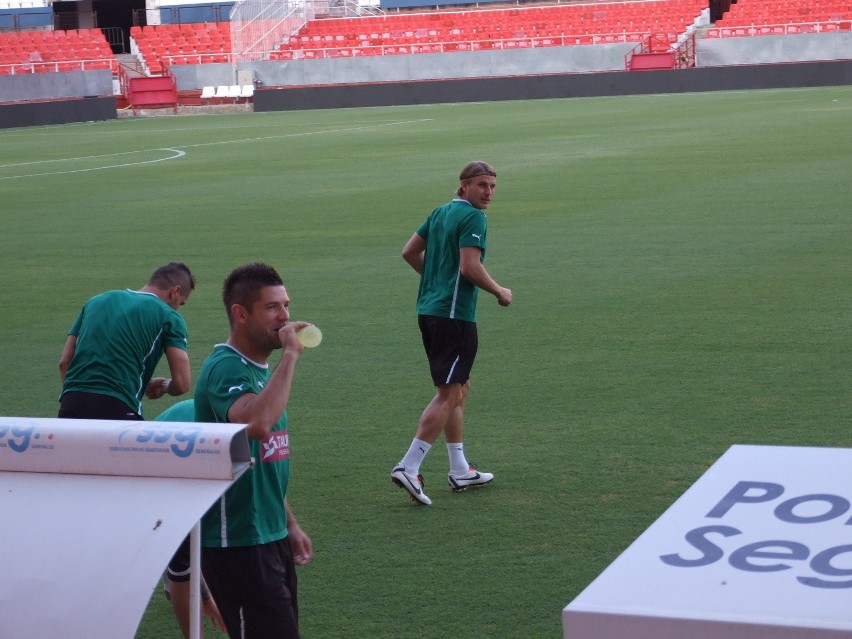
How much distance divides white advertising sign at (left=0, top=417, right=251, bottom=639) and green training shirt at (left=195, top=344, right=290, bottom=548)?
1081 mm

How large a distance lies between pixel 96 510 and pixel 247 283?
57.0 inches

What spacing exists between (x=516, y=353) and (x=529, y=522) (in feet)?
12.2

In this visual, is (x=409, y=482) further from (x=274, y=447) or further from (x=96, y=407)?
(x=274, y=447)

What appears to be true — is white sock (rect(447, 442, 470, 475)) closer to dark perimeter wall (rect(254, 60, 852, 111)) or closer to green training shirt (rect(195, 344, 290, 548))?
green training shirt (rect(195, 344, 290, 548))

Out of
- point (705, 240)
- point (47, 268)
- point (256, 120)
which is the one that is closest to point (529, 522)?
point (705, 240)

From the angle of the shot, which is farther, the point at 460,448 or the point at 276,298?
the point at 460,448

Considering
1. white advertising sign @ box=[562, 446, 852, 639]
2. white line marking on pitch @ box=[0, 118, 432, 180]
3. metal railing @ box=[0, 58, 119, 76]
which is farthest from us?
metal railing @ box=[0, 58, 119, 76]

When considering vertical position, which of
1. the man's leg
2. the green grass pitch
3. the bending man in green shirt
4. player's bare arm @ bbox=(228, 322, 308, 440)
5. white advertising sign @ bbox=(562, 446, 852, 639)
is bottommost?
the green grass pitch

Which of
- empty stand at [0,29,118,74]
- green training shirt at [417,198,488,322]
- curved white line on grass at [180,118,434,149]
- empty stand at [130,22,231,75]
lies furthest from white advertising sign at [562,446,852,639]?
empty stand at [130,22,231,75]

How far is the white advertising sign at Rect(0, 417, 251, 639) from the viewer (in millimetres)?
2779

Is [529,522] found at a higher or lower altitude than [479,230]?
lower

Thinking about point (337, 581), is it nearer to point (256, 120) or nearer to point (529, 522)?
point (529, 522)

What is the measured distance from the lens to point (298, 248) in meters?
15.7

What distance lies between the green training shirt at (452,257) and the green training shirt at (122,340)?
1.69 m
